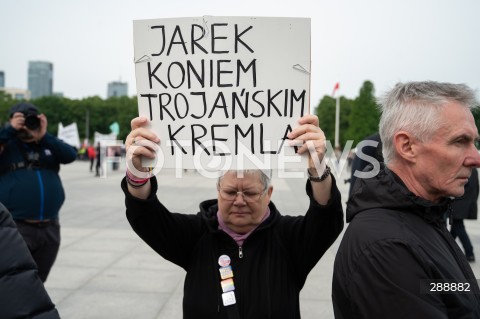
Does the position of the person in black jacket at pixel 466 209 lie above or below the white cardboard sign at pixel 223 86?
below

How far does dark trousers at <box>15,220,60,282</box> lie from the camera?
3.70m

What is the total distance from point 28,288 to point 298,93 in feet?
4.14

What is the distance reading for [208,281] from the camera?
216 centimetres

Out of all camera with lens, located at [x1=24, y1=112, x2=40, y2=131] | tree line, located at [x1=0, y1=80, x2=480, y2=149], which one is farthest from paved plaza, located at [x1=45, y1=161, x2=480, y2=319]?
tree line, located at [x1=0, y1=80, x2=480, y2=149]

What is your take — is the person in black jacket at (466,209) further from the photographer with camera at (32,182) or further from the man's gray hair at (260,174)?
the photographer with camera at (32,182)

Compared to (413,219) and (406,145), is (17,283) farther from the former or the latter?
(406,145)

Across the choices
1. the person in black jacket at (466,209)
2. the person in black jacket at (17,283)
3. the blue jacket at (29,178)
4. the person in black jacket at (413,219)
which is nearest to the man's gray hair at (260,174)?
the person in black jacket at (413,219)

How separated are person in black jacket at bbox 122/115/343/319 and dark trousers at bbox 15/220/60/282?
6.25ft

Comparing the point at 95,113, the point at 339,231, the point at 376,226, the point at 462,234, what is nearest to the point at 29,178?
the point at 339,231

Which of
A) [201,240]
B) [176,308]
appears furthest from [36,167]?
[201,240]

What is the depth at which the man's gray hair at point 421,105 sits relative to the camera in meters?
1.71

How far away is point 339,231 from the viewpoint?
212 cm

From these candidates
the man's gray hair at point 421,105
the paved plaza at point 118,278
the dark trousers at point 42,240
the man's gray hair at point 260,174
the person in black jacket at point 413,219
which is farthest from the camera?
the paved plaza at point 118,278

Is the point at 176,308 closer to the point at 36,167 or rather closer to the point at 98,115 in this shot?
the point at 36,167
